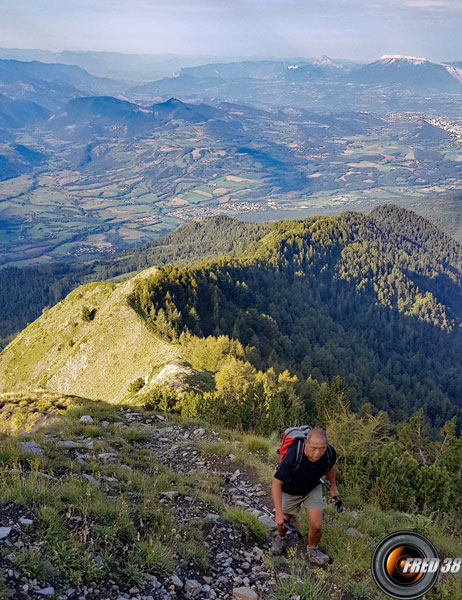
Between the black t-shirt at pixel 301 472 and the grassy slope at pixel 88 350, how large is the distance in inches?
1589

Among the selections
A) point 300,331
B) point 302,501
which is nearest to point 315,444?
point 302,501

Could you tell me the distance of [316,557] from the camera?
1012cm

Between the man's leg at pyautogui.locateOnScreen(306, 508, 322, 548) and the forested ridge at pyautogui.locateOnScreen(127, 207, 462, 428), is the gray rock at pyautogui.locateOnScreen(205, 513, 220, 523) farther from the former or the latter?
the forested ridge at pyautogui.locateOnScreen(127, 207, 462, 428)

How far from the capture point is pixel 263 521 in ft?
40.0

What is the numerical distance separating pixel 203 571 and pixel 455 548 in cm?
752

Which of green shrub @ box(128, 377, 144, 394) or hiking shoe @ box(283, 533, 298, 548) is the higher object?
hiking shoe @ box(283, 533, 298, 548)

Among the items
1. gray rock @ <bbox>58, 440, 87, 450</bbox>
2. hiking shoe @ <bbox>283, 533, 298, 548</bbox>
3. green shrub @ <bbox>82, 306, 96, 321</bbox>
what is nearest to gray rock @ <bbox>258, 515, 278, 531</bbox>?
hiking shoe @ <bbox>283, 533, 298, 548</bbox>

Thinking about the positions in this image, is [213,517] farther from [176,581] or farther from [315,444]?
[315,444]

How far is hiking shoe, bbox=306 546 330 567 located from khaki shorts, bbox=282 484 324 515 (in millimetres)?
963

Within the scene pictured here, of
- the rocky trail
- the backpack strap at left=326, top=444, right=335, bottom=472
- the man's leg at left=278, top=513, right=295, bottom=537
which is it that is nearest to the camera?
the rocky trail

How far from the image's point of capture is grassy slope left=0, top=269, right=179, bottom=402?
5791 cm

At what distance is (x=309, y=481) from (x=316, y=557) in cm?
179

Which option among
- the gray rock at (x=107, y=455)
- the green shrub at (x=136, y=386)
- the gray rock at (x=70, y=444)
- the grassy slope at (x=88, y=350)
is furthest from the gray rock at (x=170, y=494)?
the grassy slope at (x=88, y=350)

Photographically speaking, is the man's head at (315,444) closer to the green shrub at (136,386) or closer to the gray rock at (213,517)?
the gray rock at (213,517)
